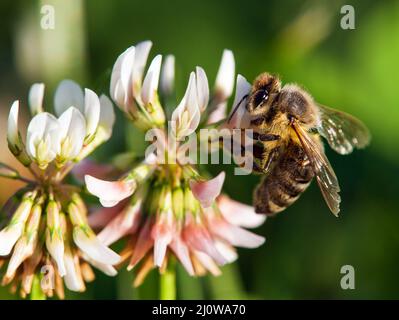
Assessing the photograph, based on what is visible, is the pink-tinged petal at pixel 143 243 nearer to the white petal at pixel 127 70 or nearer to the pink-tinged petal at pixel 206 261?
the pink-tinged petal at pixel 206 261

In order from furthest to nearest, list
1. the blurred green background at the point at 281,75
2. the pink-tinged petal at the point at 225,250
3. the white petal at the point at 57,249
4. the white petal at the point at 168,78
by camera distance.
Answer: the blurred green background at the point at 281,75
the white petal at the point at 168,78
the pink-tinged petal at the point at 225,250
the white petal at the point at 57,249

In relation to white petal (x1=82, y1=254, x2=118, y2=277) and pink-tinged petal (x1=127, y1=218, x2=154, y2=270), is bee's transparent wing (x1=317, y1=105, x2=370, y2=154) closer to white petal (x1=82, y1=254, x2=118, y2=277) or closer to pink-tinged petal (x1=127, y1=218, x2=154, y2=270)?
pink-tinged petal (x1=127, y1=218, x2=154, y2=270)

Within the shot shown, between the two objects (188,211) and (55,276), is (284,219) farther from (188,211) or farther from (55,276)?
(55,276)

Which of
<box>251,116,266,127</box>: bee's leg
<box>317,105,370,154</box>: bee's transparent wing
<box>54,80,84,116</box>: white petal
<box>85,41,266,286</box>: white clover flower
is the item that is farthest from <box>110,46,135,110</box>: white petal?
<box>317,105,370,154</box>: bee's transparent wing

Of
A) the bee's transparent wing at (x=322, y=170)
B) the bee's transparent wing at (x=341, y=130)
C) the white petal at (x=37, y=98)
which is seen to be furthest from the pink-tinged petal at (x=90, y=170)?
the bee's transparent wing at (x=341, y=130)

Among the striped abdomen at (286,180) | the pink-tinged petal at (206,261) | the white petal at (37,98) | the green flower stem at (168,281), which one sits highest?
the white petal at (37,98)

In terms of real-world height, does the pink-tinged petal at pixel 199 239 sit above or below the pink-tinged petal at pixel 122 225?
below
